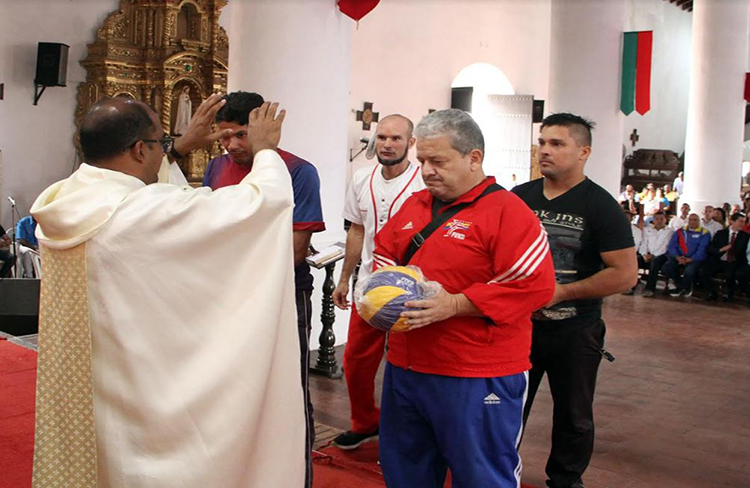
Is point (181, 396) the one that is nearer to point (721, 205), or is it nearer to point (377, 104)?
point (377, 104)

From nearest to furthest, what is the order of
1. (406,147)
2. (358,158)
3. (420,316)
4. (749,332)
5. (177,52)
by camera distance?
(420,316)
(406,147)
(749,332)
(177,52)
(358,158)

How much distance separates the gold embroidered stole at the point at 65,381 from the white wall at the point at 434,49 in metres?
11.9

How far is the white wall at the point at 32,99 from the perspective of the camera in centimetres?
1027

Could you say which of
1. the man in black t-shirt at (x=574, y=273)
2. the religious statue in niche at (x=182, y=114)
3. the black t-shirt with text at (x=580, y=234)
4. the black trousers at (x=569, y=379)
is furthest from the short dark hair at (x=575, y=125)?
the religious statue in niche at (x=182, y=114)

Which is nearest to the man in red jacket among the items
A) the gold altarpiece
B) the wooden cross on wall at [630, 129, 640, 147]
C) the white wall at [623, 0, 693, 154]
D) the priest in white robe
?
the priest in white robe

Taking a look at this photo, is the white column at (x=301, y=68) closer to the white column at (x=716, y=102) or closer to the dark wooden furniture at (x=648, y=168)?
the white column at (x=716, y=102)

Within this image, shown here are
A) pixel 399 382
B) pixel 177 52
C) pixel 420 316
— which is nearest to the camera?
pixel 420 316

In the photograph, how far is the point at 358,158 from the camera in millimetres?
14531

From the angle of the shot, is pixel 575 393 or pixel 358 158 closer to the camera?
pixel 575 393

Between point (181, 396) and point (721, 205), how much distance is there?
14742 millimetres

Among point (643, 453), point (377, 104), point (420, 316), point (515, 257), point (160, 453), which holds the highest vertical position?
point (377, 104)

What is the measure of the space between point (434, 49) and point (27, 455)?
1331 cm

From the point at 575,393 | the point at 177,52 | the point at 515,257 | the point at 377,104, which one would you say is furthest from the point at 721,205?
the point at 515,257

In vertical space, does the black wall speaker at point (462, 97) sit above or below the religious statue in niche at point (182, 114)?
above
